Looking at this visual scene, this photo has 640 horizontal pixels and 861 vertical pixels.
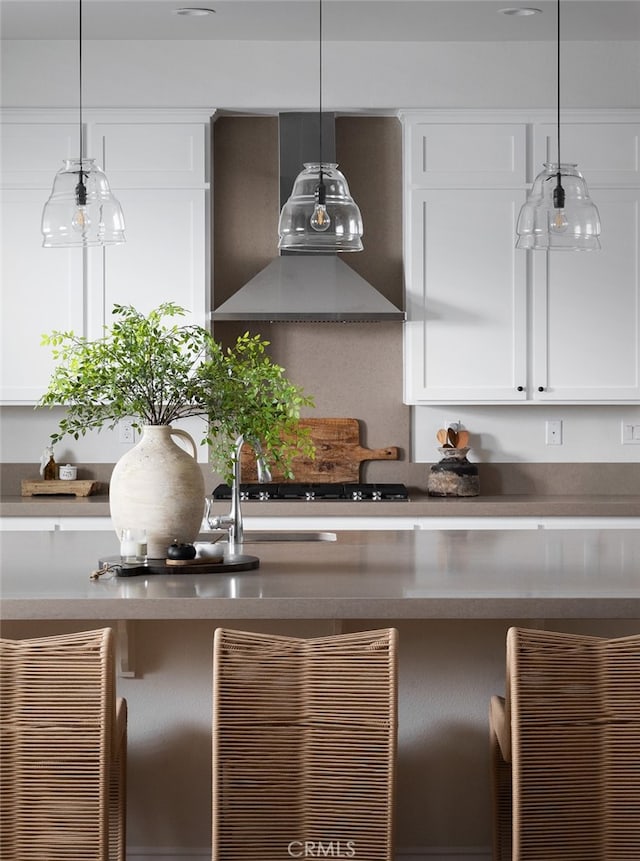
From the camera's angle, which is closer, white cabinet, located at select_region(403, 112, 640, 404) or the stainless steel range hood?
the stainless steel range hood

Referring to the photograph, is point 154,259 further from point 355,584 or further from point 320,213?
point 355,584

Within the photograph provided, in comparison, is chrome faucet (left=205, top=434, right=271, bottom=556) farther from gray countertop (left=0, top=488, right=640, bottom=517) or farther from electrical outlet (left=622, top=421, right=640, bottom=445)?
electrical outlet (left=622, top=421, right=640, bottom=445)

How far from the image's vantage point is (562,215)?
2953 millimetres

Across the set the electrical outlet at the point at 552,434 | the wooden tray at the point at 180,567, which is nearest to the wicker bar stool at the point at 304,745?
the wooden tray at the point at 180,567

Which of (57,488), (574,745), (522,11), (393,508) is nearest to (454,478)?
(393,508)

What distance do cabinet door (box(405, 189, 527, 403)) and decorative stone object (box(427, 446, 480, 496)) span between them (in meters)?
0.30

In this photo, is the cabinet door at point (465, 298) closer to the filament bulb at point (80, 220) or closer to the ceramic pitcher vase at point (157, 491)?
the filament bulb at point (80, 220)

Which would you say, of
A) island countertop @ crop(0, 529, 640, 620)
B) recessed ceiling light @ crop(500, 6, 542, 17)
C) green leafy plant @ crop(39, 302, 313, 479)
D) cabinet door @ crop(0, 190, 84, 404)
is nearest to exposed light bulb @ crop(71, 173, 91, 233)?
green leafy plant @ crop(39, 302, 313, 479)

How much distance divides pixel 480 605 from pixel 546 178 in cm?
143

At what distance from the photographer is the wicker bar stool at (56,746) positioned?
2.07 m

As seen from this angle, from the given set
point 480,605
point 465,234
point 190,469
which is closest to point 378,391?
point 465,234

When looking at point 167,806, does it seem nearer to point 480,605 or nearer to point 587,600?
point 480,605

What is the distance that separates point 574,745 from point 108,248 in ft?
10.9

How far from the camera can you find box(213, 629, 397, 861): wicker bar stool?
206cm
